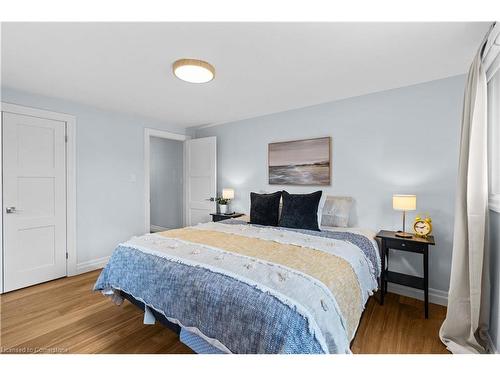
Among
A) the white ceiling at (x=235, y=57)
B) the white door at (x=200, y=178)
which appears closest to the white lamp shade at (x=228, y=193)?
the white door at (x=200, y=178)

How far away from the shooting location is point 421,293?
2.57 m

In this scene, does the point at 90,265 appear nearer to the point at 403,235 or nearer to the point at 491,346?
the point at 403,235

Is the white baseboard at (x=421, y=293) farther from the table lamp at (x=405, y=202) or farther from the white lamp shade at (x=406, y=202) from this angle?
the white lamp shade at (x=406, y=202)

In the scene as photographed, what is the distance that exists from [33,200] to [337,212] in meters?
3.68

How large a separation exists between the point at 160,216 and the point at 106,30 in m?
4.56

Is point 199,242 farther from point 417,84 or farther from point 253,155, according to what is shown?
point 417,84

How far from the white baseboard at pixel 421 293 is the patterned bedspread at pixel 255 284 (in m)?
0.71

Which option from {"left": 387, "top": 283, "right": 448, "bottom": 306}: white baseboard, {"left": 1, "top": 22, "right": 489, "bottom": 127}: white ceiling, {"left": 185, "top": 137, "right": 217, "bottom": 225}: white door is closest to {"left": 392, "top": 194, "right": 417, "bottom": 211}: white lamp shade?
{"left": 387, "top": 283, "right": 448, "bottom": 306}: white baseboard

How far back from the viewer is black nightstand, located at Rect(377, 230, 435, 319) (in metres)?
2.23

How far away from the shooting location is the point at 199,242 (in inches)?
85.9

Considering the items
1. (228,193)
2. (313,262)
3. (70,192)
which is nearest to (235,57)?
(313,262)

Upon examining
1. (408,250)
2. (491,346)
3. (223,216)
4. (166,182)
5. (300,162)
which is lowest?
(491,346)

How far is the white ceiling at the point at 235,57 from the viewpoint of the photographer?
165cm
